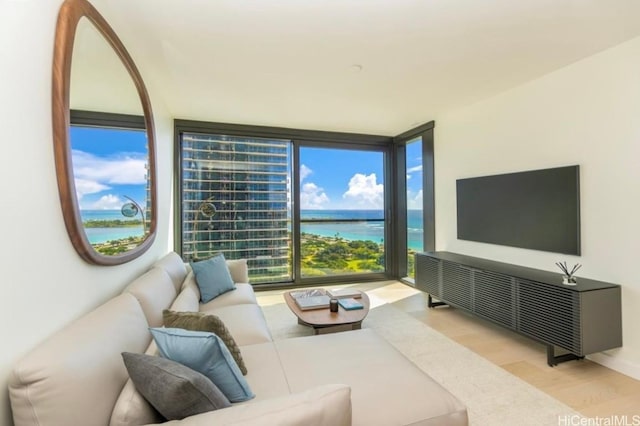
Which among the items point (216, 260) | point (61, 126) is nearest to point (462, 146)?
point (216, 260)

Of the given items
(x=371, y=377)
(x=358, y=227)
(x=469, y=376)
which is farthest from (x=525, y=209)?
(x=358, y=227)

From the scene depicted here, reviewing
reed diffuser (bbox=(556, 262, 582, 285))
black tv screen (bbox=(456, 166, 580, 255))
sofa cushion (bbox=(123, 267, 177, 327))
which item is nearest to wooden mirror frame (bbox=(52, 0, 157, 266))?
sofa cushion (bbox=(123, 267, 177, 327))

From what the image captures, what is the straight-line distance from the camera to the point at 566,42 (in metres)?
2.34

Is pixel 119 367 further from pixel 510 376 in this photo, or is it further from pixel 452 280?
pixel 452 280

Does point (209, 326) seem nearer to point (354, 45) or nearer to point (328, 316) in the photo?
point (328, 316)

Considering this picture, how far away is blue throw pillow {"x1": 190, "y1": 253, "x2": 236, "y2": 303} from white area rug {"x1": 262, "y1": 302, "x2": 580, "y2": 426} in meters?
0.73

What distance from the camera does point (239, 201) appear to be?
4.75m

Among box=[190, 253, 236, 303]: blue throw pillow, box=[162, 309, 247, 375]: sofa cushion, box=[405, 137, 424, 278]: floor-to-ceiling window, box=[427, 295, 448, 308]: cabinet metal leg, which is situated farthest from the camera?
box=[405, 137, 424, 278]: floor-to-ceiling window

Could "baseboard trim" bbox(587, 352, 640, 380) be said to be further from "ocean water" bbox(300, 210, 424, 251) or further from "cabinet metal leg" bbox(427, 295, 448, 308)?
"ocean water" bbox(300, 210, 424, 251)

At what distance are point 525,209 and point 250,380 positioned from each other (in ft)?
9.83

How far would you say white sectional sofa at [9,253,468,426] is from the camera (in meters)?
0.92

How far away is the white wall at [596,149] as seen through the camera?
7.57 feet

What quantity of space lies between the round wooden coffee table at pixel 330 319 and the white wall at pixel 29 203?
1562 mm

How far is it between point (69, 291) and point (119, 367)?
1.77 ft
